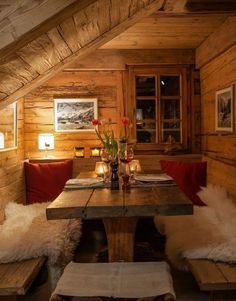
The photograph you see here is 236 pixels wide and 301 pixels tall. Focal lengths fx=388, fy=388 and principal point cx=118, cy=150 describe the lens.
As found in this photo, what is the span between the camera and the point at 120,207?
2184 mm

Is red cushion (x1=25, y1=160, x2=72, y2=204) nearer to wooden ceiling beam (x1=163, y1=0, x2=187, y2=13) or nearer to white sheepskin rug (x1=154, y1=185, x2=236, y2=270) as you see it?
white sheepskin rug (x1=154, y1=185, x2=236, y2=270)

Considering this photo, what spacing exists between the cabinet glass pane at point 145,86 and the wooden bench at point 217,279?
302cm

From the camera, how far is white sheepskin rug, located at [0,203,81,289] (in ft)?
8.34

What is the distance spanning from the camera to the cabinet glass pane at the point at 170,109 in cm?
502

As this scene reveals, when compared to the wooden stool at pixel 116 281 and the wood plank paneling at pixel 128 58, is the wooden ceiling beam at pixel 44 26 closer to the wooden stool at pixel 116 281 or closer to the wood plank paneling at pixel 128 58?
the wooden stool at pixel 116 281

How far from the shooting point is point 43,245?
2.65 metres

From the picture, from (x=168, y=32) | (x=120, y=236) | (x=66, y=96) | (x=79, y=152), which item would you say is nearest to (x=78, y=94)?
(x=66, y=96)

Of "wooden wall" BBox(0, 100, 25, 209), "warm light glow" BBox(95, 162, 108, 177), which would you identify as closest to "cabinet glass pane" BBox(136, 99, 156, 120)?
"wooden wall" BBox(0, 100, 25, 209)

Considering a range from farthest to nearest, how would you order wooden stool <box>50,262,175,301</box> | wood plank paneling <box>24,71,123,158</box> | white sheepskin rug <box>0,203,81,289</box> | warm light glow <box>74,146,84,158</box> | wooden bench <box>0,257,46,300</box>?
wood plank paneling <box>24,71,123,158</box>
warm light glow <box>74,146,84,158</box>
white sheepskin rug <box>0,203,81,289</box>
wooden bench <box>0,257,46,300</box>
wooden stool <box>50,262,175,301</box>

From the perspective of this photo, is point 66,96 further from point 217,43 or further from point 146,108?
point 217,43

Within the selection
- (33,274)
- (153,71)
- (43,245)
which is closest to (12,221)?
(43,245)

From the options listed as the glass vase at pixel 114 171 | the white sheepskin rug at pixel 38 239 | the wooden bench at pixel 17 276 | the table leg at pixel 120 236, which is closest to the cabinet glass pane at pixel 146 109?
the white sheepskin rug at pixel 38 239

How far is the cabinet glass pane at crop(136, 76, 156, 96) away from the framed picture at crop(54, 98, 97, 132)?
0.59 meters

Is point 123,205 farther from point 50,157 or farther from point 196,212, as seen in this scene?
point 50,157
